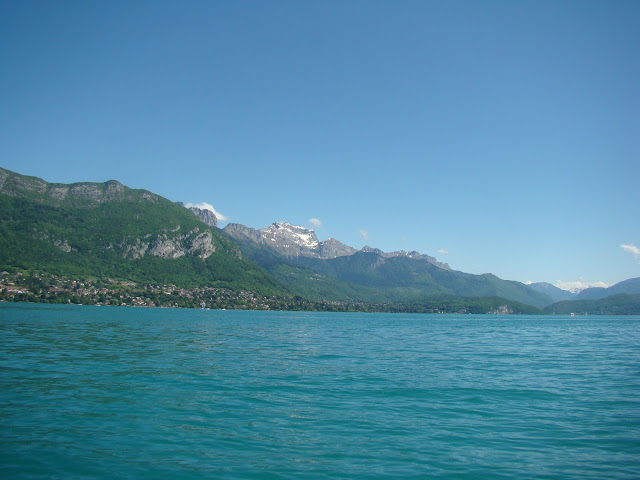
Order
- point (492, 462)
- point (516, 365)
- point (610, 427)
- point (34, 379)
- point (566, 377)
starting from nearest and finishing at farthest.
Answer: point (492, 462) < point (610, 427) < point (34, 379) < point (566, 377) < point (516, 365)

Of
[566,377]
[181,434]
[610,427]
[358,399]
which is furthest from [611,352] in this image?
[181,434]

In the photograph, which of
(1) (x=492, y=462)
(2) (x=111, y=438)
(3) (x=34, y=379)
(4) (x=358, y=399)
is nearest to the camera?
(1) (x=492, y=462)

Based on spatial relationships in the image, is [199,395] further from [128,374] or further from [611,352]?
[611,352]

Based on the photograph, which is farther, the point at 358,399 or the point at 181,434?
the point at 358,399

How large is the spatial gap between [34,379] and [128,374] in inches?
194

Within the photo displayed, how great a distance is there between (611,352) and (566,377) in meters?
22.7

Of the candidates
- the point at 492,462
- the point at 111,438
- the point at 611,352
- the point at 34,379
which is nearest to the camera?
the point at 492,462

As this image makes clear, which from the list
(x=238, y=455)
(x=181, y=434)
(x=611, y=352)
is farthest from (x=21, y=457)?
(x=611, y=352)

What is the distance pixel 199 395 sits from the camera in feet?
73.4

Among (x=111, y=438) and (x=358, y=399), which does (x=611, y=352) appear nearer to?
(x=358, y=399)

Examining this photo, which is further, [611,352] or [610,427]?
[611,352]

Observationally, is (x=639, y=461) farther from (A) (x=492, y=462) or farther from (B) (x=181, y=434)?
(B) (x=181, y=434)

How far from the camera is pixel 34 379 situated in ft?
79.6

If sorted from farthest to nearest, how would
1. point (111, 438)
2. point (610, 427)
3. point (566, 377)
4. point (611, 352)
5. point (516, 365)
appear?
point (611, 352) < point (516, 365) < point (566, 377) < point (610, 427) < point (111, 438)
